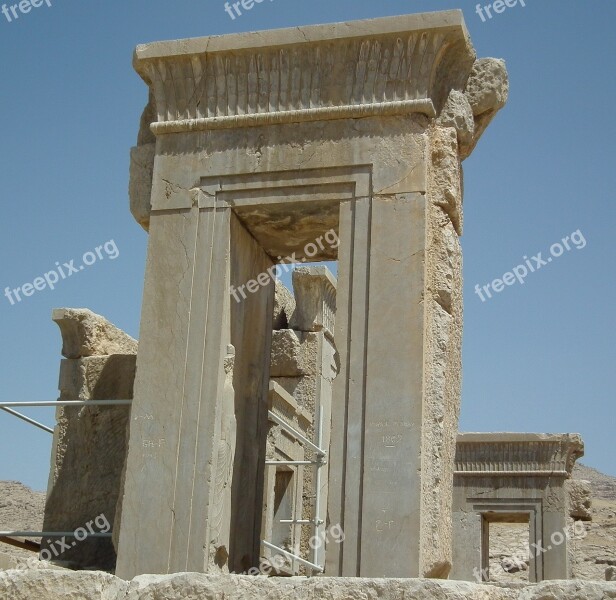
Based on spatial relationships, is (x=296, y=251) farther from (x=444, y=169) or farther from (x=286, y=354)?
(x=286, y=354)

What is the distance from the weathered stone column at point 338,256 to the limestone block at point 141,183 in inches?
0.6

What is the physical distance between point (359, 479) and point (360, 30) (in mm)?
2577

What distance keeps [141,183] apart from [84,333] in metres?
1.63

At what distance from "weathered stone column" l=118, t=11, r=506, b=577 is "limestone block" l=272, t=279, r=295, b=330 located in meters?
4.92

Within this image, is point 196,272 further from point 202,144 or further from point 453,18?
point 453,18

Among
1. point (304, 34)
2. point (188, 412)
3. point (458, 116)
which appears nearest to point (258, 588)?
point (188, 412)

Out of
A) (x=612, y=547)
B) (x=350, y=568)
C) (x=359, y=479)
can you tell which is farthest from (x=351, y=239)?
(x=612, y=547)

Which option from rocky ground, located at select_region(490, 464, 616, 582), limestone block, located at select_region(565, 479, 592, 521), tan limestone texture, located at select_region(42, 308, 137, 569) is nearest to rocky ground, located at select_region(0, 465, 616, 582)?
rocky ground, located at select_region(490, 464, 616, 582)

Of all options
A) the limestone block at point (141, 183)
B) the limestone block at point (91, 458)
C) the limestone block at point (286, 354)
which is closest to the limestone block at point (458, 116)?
the limestone block at point (141, 183)

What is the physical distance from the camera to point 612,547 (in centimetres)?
2078

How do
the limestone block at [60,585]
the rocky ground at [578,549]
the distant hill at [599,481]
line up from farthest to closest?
the distant hill at [599,481], the rocky ground at [578,549], the limestone block at [60,585]

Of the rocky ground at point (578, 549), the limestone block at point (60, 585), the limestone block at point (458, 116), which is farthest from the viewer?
the rocky ground at point (578, 549)

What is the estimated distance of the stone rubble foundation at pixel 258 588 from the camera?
348cm

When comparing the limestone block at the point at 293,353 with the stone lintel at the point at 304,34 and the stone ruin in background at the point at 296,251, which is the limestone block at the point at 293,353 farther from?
the stone lintel at the point at 304,34
